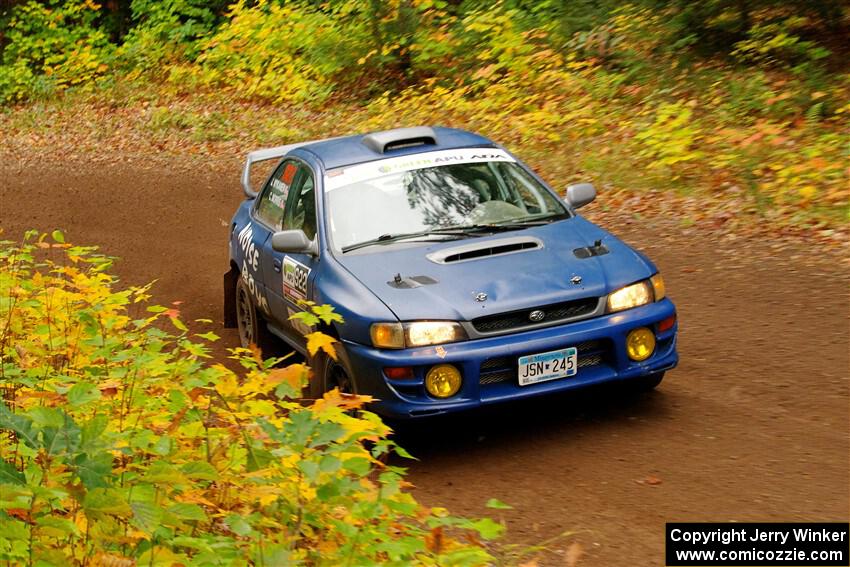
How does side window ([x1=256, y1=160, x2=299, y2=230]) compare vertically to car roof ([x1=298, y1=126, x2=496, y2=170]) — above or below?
below

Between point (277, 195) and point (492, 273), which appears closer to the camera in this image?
point (492, 273)

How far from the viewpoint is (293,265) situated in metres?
7.66

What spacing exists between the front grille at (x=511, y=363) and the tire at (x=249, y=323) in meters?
2.78

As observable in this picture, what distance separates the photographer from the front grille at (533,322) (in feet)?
20.7

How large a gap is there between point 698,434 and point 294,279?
2.84 meters

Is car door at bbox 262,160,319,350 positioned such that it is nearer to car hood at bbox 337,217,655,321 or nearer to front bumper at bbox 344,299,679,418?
Result: car hood at bbox 337,217,655,321

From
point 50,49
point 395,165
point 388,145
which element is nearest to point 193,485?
point 395,165

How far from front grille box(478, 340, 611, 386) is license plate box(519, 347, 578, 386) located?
44mm

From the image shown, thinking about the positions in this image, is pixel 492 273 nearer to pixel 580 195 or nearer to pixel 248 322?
pixel 580 195

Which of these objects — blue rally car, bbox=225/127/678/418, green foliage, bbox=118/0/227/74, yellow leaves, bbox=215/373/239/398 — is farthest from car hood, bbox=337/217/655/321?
green foliage, bbox=118/0/227/74

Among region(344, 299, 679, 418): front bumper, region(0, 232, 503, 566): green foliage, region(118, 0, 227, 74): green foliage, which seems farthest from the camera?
region(118, 0, 227, 74): green foliage

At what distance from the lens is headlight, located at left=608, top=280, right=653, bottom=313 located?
257 inches

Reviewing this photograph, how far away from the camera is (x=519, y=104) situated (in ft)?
57.9

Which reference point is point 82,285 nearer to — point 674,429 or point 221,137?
point 674,429
